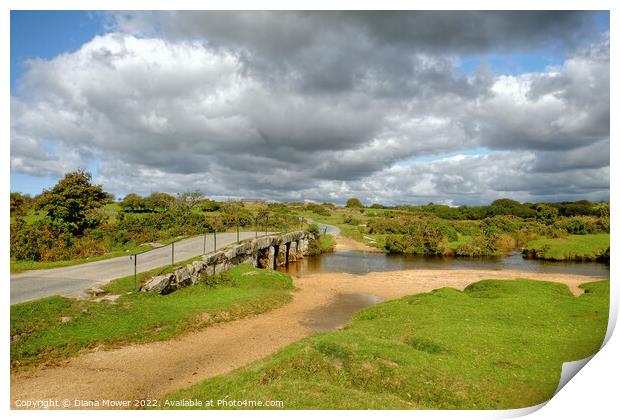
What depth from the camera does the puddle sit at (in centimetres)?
1744

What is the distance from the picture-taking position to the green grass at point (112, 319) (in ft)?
37.0

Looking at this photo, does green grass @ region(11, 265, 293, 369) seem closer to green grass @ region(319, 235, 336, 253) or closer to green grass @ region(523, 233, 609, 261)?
green grass @ region(319, 235, 336, 253)

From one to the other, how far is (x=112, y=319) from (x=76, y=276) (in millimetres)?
5201

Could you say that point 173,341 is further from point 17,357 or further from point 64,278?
point 64,278

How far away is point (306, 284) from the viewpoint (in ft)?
90.9

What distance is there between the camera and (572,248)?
148 ft

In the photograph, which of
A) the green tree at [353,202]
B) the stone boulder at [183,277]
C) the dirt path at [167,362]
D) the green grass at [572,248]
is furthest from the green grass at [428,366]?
the green tree at [353,202]

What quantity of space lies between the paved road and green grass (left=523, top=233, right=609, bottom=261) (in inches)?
1699

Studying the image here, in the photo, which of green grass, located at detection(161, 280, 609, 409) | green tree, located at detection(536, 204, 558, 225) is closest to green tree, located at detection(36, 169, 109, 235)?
green grass, located at detection(161, 280, 609, 409)

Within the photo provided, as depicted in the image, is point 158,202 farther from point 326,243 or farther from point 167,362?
point 167,362

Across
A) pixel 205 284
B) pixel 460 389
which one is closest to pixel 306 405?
pixel 460 389

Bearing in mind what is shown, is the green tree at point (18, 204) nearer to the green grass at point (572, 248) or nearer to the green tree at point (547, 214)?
the green grass at point (572, 248)

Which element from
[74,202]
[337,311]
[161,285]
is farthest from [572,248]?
[74,202]

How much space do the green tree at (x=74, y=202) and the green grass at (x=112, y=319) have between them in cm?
1480
